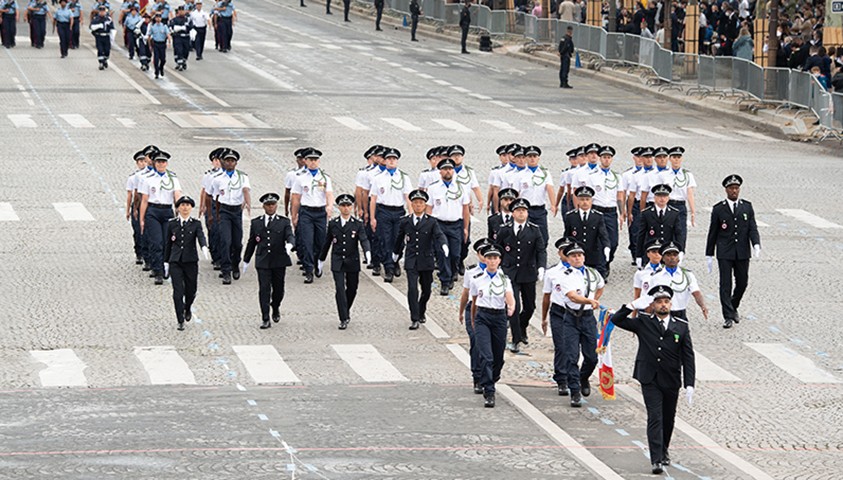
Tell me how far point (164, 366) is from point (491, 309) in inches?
157

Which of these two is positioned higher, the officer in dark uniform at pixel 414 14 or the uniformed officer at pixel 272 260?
the officer in dark uniform at pixel 414 14

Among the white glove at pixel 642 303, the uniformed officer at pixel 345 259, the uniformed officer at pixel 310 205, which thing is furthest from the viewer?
the uniformed officer at pixel 310 205

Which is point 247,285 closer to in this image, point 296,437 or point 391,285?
point 391,285

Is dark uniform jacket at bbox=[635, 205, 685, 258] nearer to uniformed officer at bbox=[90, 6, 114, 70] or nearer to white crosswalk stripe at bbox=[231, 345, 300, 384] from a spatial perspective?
white crosswalk stripe at bbox=[231, 345, 300, 384]

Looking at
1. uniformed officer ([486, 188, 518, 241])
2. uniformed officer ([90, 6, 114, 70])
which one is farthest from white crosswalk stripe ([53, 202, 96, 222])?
uniformed officer ([90, 6, 114, 70])

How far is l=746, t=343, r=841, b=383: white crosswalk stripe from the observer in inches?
747

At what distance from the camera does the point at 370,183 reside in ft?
77.6

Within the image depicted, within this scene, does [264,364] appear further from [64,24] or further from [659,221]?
[64,24]

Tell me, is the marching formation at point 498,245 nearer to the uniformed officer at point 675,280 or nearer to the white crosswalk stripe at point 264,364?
the uniformed officer at point 675,280

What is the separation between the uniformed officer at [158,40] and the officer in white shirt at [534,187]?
25.5m

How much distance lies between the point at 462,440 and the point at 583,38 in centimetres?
4300

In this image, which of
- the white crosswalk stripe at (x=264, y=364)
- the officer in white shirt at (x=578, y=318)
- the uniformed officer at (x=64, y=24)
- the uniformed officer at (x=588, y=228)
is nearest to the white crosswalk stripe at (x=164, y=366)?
the white crosswalk stripe at (x=264, y=364)

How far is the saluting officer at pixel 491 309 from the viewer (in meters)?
17.2

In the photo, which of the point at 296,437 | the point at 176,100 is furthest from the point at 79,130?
the point at 296,437
